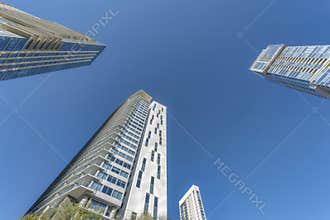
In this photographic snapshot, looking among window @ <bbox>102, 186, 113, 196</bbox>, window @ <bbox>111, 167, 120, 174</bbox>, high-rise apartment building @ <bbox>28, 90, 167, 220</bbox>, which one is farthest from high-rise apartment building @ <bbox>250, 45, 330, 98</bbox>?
window @ <bbox>102, 186, 113, 196</bbox>

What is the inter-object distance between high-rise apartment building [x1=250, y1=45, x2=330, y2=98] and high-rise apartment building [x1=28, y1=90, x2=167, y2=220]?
4571cm

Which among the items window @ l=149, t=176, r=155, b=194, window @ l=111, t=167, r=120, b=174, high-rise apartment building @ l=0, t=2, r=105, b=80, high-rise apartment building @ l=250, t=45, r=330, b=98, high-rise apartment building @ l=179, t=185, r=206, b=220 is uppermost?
high-rise apartment building @ l=250, t=45, r=330, b=98

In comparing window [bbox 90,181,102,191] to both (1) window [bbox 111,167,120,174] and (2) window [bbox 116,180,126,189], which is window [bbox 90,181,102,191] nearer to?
(2) window [bbox 116,180,126,189]

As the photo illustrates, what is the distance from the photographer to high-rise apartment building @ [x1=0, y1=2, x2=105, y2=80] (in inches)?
1828

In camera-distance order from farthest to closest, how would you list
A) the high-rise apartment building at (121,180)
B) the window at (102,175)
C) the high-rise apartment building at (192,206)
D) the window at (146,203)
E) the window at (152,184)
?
the high-rise apartment building at (192,206) < the window at (152,184) < the window at (102,175) < the window at (146,203) < the high-rise apartment building at (121,180)

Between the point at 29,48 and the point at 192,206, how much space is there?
107m

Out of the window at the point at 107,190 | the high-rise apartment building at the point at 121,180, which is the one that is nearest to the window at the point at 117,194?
the high-rise apartment building at the point at 121,180

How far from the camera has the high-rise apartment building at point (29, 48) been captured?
152ft

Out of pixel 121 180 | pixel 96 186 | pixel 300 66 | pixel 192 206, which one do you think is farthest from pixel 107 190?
pixel 192 206

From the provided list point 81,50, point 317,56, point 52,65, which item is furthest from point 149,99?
point 317,56

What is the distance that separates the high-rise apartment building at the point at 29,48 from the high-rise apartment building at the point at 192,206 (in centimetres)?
9510

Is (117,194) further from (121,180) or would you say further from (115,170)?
(115,170)

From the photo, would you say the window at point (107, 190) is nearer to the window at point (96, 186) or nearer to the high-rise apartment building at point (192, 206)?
the window at point (96, 186)

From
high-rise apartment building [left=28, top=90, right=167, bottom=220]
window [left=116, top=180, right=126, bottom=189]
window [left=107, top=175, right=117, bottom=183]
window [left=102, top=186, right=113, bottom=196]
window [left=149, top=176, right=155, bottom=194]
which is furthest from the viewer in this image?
window [left=149, top=176, right=155, bottom=194]
